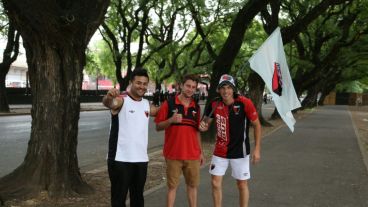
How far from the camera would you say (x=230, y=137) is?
5.26 metres

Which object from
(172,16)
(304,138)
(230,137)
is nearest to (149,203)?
(230,137)

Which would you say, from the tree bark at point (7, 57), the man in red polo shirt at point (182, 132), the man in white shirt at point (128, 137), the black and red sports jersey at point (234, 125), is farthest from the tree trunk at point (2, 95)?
the man in white shirt at point (128, 137)

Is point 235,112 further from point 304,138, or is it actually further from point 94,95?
point 94,95

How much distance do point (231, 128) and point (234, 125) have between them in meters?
0.05

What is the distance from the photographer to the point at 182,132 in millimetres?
5086

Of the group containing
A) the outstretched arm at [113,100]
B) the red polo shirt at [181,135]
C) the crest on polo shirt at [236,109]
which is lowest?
the red polo shirt at [181,135]

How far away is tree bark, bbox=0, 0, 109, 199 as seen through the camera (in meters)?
6.24

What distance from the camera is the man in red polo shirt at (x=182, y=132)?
5.08 metres

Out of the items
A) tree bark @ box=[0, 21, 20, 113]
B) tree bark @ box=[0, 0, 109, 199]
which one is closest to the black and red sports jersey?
tree bark @ box=[0, 0, 109, 199]

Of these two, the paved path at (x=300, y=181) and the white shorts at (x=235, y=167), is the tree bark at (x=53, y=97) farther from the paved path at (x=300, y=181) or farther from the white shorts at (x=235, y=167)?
the white shorts at (x=235, y=167)

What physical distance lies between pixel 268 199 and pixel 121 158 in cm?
277

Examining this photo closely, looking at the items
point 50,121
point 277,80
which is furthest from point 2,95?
point 277,80

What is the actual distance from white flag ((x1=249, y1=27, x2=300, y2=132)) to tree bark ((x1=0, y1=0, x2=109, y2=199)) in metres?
2.27

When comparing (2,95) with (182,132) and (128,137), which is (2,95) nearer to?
(182,132)
